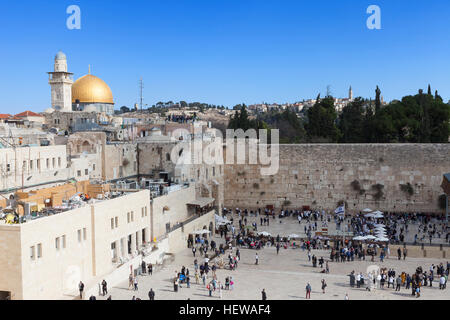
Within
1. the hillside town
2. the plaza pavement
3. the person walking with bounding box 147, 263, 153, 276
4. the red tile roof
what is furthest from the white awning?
the red tile roof

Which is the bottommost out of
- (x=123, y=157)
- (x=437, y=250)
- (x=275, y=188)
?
(x=437, y=250)

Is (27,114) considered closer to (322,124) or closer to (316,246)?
(322,124)

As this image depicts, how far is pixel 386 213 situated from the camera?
33.0m

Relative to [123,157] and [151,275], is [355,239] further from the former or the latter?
[123,157]

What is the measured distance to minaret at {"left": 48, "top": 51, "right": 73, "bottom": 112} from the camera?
45.9 metres

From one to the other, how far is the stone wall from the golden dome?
59.8 feet

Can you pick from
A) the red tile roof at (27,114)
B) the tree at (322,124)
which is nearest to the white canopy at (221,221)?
the tree at (322,124)

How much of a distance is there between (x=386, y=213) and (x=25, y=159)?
24.0 metres

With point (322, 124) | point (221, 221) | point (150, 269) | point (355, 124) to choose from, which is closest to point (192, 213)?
point (221, 221)

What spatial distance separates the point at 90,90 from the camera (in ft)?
152

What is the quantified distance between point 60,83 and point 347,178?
29.2 metres

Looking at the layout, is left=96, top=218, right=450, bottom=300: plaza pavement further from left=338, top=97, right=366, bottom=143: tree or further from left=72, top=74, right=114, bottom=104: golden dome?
left=72, top=74, right=114, bottom=104: golden dome

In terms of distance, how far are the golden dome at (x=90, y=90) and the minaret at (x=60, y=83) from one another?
864 mm
